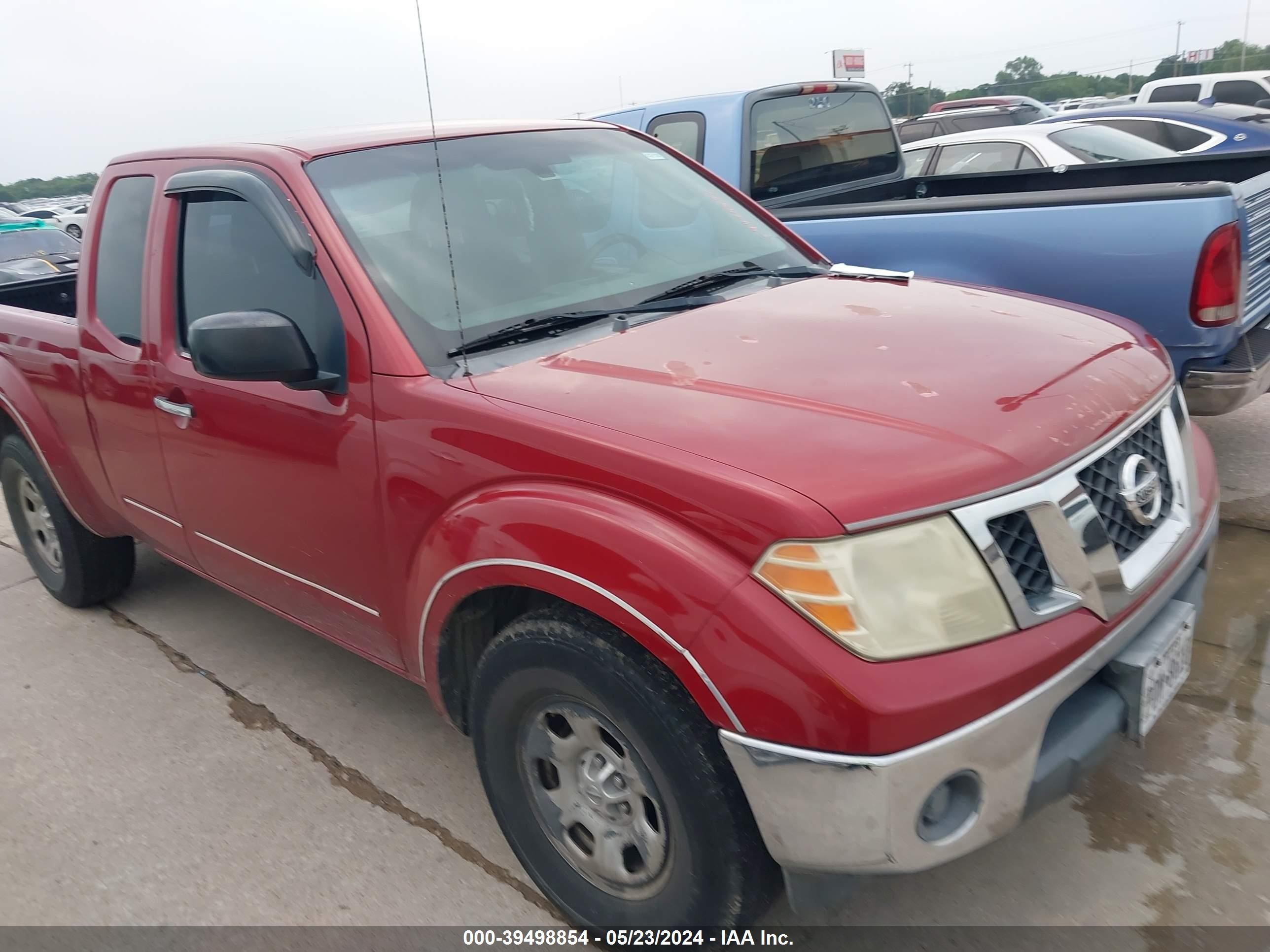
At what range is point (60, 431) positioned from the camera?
158 inches

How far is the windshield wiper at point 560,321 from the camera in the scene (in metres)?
2.61

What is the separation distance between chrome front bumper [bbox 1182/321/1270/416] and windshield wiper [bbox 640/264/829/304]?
1.49 m

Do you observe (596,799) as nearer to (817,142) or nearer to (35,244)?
(817,142)

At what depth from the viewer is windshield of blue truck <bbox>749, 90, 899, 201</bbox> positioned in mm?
6004

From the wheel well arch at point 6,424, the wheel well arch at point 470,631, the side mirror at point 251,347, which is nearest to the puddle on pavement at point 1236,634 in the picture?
the wheel well arch at point 470,631

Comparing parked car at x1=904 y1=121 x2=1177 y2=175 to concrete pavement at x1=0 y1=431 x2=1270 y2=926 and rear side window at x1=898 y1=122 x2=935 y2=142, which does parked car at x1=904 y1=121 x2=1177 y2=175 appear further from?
rear side window at x1=898 y1=122 x2=935 y2=142

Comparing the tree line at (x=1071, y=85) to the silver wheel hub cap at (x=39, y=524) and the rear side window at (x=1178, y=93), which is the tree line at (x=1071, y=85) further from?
the silver wheel hub cap at (x=39, y=524)

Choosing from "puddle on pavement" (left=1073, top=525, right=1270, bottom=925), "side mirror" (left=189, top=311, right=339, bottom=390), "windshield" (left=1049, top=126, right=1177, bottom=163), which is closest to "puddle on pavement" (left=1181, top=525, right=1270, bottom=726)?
"puddle on pavement" (left=1073, top=525, right=1270, bottom=925)

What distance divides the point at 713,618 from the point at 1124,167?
16.0ft

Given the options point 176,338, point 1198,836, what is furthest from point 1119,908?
point 176,338

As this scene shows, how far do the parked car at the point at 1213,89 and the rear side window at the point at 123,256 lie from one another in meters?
16.6

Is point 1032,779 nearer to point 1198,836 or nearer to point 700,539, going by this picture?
point 700,539

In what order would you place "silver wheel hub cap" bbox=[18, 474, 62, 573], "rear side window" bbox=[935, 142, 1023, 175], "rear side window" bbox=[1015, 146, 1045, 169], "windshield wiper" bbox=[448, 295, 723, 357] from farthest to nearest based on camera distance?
"rear side window" bbox=[935, 142, 1023, 175] < "rear side window" bbox=[1015, 146, 1045, 169] < "silver wheel hub cap" bbox=[18, 474, 62, 573] < "windshield wiper" bbox=[448, 295, 723, 357]

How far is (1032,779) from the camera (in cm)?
194
